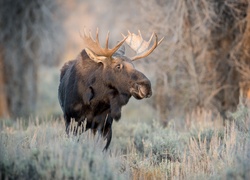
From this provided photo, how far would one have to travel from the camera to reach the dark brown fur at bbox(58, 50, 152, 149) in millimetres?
8297

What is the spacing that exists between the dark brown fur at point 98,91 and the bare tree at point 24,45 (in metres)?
9.10

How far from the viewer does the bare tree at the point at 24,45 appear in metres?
17.9

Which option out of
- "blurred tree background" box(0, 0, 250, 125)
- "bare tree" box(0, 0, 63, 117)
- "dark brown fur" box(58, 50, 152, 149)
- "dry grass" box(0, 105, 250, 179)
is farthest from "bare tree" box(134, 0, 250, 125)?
"bare tree" box(0, 0, 63, 117)

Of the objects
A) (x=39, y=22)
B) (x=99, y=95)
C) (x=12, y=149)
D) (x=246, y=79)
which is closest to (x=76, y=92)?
(x=99, y=95)

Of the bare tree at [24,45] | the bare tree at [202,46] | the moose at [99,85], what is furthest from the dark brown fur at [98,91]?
the bare tree at [24,45]

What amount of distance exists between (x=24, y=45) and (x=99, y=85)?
997 cm

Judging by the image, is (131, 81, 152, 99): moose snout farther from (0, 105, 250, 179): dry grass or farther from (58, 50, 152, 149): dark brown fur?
(0, 105, 250, 179): dry grass

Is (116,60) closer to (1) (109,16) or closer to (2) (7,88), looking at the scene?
(2) (7,88)

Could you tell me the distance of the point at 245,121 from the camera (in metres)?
8.76

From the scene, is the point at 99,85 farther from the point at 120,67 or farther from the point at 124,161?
the point at 124,161

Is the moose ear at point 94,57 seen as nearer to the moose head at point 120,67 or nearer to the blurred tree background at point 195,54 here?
the moose head at point 120,67

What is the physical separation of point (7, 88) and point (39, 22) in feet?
8.48

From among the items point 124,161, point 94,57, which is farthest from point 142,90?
point 94,57

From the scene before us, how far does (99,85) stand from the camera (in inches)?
335
